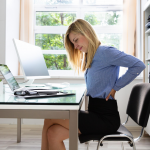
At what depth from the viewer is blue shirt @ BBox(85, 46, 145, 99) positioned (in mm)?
1224

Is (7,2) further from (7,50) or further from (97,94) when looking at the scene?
(97,94)

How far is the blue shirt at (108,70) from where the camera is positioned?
122 cm

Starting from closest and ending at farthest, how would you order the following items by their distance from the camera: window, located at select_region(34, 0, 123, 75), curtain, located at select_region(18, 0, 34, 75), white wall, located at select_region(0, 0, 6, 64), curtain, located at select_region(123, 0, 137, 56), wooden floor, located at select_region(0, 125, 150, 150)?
1. wooden floor, located at select_region(0, 125, 150, 150)
2. white wall, located at select_region(0, 0, 6, 64)
3. curtain, located at select_region(123, 0, 137, 56)
4. curtain, located at select_region(18, 0, 34, 75)
5. window, located at select_region(34, 0, 123, 75)

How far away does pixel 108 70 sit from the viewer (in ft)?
4.15

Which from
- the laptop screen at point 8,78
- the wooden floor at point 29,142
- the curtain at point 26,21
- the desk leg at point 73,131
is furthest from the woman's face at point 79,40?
the curtain at point 26,21

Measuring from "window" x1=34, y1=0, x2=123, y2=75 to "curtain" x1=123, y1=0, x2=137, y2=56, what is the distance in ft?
0.76

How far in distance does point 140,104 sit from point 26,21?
250 cm

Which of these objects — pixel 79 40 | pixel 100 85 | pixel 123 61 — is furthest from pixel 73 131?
pixel 79 40

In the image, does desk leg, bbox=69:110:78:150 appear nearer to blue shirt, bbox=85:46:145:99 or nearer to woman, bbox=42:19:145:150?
woman, bbox=42:19:145:150

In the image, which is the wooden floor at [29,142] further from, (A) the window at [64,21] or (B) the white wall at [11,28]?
(A) the window at [64,21]

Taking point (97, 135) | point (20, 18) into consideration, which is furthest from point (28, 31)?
point (97, 135)

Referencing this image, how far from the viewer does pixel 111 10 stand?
3273 mm

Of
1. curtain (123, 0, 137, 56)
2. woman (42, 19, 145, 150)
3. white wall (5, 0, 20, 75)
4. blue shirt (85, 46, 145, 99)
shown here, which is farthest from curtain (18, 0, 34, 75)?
blue shirt (85, 46, 145, 99)

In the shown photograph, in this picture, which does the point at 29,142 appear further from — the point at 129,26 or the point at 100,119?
the point at 129,26
